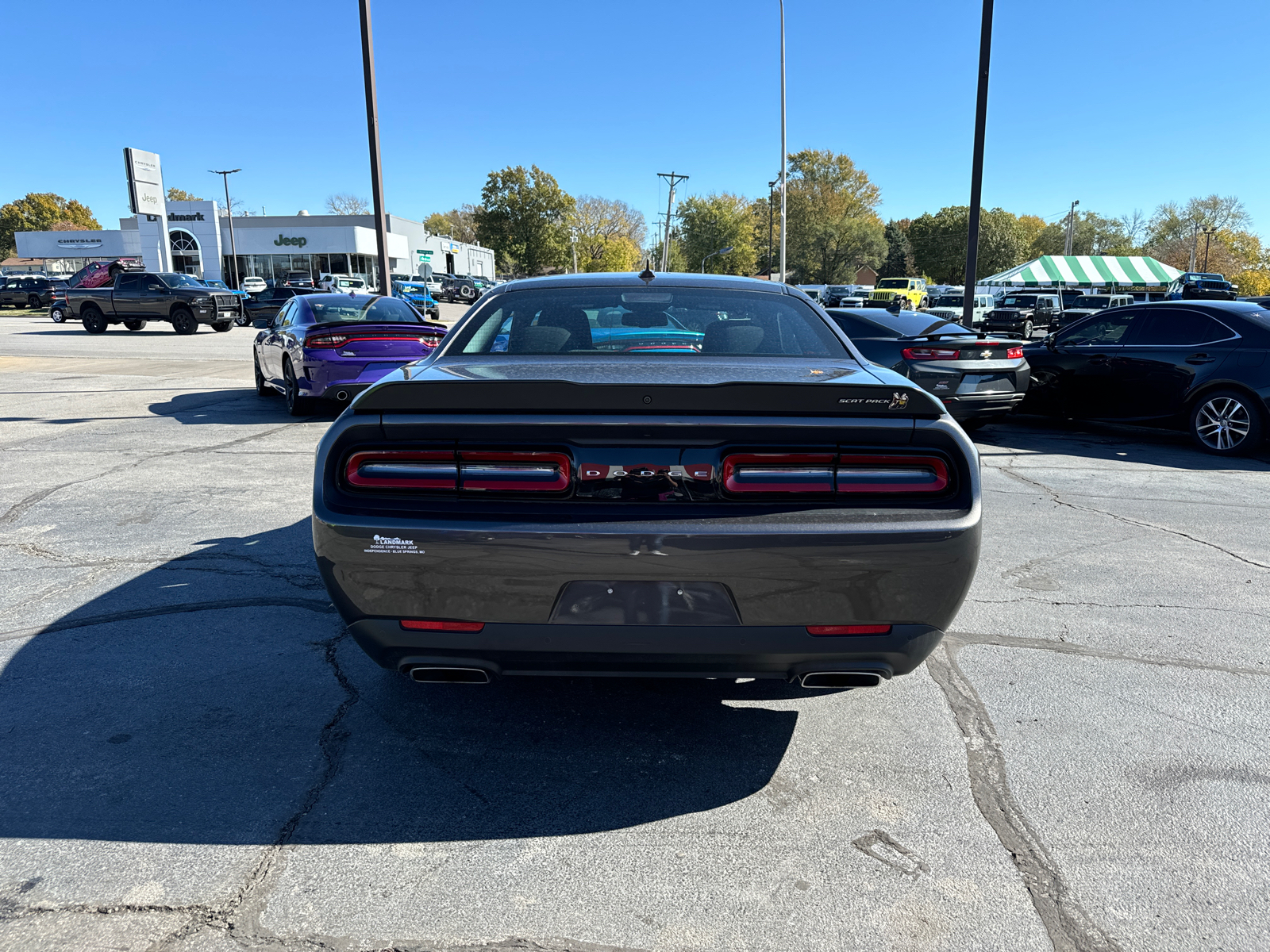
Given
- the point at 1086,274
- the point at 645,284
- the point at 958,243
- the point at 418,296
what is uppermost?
the point at 958,243

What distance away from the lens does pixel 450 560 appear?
2410mm

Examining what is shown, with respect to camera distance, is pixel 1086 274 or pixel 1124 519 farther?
pixel 1086 274

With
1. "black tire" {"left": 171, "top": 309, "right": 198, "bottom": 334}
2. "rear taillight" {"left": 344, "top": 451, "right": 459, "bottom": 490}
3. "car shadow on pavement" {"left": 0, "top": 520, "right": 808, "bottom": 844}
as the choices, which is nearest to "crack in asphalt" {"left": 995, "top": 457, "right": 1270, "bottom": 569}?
"car shadow on pavement" {"left": 0, "top": 520, "right": 808, "bottom": 844}

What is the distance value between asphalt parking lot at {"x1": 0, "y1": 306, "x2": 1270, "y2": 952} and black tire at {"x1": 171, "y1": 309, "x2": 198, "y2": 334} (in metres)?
24.1

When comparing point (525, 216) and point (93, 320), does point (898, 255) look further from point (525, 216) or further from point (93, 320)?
point (93, 320)

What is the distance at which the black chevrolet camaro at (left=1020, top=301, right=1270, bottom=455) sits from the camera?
843cm

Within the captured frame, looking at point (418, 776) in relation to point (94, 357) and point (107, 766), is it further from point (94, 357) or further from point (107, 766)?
point (94, 357)

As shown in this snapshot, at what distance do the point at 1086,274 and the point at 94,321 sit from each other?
5224 centimetres

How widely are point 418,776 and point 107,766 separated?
1009 millimetres

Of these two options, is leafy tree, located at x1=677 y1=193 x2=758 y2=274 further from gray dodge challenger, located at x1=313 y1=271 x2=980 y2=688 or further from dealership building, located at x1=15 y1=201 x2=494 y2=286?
gray dodge challenger, located at x1=313 y1=271 x2=980 y2=688

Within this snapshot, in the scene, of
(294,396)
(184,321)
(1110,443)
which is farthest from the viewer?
(184,321)

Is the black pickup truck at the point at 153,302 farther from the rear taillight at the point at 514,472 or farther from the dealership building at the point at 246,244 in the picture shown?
the dealership building at the point at 246,244

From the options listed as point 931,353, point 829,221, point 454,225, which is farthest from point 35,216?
point 931,353

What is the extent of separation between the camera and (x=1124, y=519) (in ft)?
20.1
